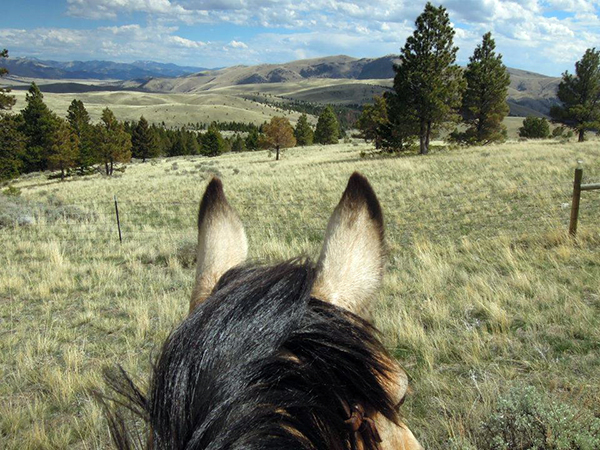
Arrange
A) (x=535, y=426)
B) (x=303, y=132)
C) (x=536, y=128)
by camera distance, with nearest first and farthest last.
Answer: (x=535, y=426), (x=536, y=128), (x=303, y=132)

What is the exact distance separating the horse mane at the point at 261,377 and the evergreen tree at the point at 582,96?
1614 inches

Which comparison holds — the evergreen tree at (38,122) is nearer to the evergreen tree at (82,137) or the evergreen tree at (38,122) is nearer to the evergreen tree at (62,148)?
the evergreen tree at (62,148)

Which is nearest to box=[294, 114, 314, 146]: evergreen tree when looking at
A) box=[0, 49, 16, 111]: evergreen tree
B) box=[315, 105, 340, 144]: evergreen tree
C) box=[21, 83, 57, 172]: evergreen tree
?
box=[315, 105, 340, 144]: evergreen tree

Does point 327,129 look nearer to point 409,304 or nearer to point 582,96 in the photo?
point 582,96

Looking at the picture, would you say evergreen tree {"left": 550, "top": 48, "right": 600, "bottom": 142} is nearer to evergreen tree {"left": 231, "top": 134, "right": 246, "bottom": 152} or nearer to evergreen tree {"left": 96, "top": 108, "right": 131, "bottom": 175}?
evergreen tree {"left": 96, "top": 108, "right": 131, "bottom": 175}

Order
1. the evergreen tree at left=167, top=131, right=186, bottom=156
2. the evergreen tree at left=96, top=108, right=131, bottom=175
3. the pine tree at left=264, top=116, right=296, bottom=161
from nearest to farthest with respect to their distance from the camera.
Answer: the evergreen tree at left=96, top=108, right=131, bottom=175 → the pine tree at left=264, top=116, right=296, bottom=161 → the evergreen tree at left=167, top=131, right=186, bottom=156

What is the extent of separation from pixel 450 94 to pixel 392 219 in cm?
2160

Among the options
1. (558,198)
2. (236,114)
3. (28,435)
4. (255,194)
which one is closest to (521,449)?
(28,435)

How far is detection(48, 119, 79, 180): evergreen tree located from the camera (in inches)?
1491

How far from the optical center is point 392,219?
11.2 meters

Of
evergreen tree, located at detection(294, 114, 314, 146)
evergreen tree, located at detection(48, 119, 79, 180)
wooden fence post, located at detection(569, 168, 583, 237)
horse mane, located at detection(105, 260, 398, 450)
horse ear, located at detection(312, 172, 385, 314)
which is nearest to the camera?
horse mane, located at detection(105, 260, 398, 450)

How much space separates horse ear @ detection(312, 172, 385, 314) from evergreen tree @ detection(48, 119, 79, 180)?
144 feet

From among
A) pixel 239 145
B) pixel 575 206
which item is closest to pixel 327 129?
pixel 239 145

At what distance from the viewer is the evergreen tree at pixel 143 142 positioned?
61062mm
